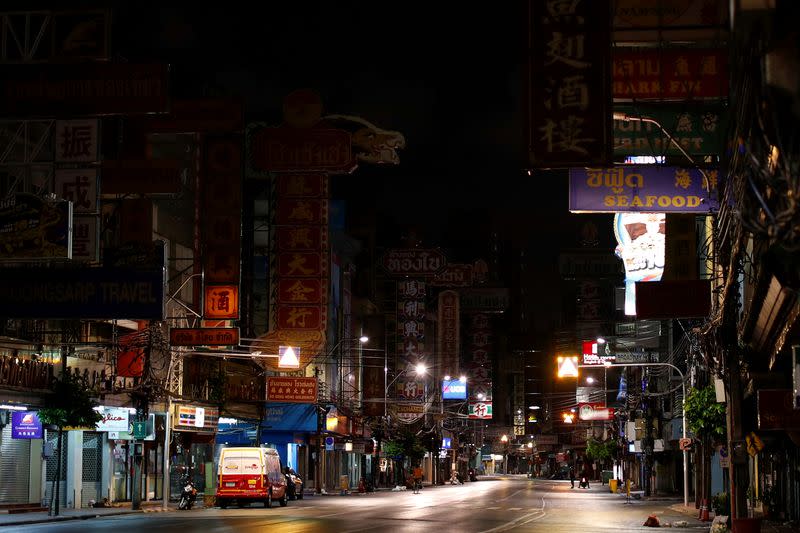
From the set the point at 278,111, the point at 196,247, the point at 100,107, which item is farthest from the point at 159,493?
the point at 100,107

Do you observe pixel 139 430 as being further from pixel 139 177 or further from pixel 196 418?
pixel 139 177

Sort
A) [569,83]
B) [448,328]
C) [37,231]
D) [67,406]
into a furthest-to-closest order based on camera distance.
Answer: [448,328] → [67,406] → [37,231] → [569,83]

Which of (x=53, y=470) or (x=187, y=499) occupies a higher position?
(x=53, y=470)

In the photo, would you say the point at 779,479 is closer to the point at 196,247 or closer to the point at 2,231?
the point at 196,247

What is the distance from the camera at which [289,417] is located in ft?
242

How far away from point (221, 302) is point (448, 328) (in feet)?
238

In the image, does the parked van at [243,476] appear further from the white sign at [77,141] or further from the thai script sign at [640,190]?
the thai script sign at [640,190]

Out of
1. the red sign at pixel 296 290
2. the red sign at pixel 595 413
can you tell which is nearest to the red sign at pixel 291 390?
the red sign at pixel 296 290

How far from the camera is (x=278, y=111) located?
231ft

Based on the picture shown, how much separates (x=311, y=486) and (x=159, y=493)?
27.7 m

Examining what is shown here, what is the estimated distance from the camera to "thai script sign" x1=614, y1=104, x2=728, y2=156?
22.6 m

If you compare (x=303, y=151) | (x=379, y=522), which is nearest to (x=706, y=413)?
(x=379, y=522)

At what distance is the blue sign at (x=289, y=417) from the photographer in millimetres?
71562

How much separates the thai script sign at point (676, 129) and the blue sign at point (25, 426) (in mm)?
26053
